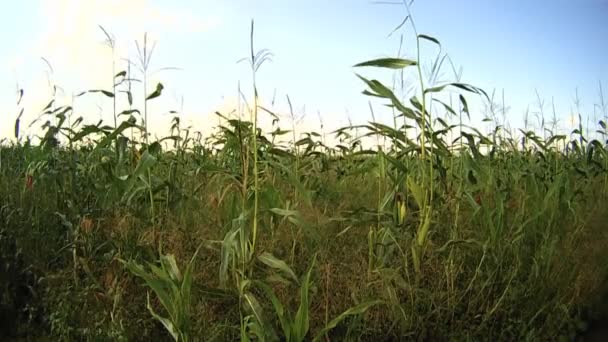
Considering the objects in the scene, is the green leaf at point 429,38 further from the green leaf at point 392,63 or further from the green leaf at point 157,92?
the green leaf at point 157,92

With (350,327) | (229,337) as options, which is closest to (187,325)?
(229,337)

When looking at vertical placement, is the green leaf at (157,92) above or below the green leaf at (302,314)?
above

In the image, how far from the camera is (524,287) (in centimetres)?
248

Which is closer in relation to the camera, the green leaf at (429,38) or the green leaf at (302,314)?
the green leaf at (302,314)

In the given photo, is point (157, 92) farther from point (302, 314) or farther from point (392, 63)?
point (302, 314)

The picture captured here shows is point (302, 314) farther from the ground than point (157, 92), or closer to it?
closer to it

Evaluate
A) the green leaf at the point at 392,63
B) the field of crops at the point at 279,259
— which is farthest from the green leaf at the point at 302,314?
the green leaf at the point at 392,63

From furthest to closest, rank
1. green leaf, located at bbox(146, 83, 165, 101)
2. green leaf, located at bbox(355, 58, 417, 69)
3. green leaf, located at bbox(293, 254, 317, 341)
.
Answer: green leaf, located at bbox(146, 83, 165, 101) < green leaf, located at bbox(355, 58, 417, 69) < green leaf, located at bbox(293, 254, 317, 341)

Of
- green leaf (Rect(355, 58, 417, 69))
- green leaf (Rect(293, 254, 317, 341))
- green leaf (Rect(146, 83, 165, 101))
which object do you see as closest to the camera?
green leaf (Rect(293, 254, 317, 341))

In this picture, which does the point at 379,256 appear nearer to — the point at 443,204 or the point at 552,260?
the point at 443,204

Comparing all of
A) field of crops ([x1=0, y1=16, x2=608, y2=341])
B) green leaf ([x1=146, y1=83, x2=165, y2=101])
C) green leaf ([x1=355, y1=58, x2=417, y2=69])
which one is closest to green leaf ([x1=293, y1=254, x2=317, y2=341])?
field of crops ([x1=0, y1=16, x2=608, y2=341])

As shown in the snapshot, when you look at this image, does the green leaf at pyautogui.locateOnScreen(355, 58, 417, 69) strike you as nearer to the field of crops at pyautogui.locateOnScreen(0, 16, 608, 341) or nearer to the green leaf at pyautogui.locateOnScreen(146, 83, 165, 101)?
the field of crops at pyautogui.locateOnScreen(0, 16, 608, 341)

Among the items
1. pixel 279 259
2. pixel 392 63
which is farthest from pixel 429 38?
pixel 279 259

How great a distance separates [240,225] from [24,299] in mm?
1314
